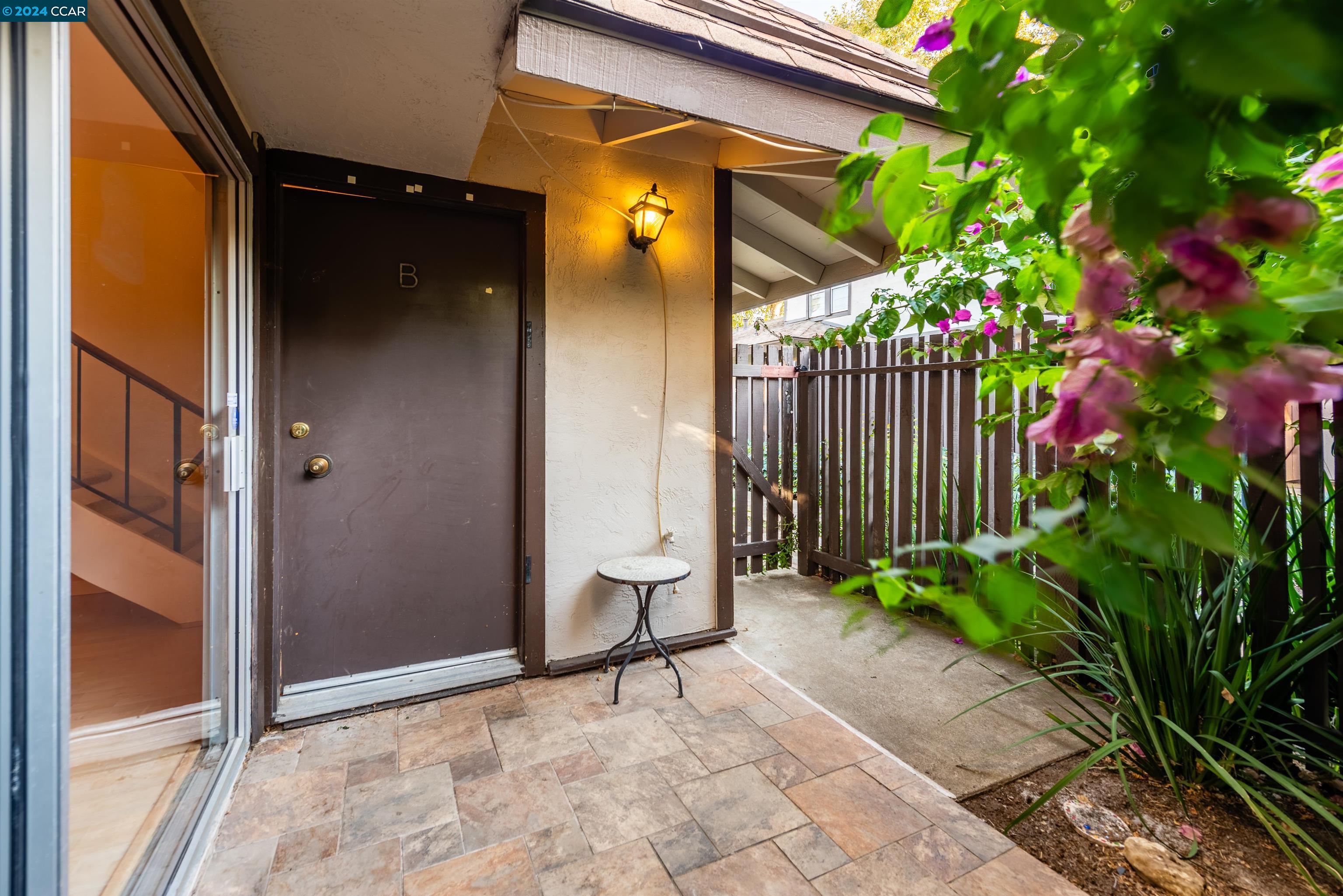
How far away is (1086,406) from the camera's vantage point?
372 mm

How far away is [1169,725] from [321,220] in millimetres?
3322

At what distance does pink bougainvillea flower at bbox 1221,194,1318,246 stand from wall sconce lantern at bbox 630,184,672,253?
2.50m

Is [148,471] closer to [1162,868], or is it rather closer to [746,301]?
[1162,868]

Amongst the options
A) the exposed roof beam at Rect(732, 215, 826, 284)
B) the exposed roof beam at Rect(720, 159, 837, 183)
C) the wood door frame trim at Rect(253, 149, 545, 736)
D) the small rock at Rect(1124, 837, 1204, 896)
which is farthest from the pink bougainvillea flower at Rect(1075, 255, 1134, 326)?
the exposed roof beam at Rect(732, 215, 826, 284)

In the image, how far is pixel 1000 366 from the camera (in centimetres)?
126

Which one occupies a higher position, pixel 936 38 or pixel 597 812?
pixel 936 38

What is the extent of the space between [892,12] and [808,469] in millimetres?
3952

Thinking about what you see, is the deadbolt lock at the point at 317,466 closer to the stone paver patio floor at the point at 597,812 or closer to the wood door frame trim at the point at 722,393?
the stone paver patio floor at the point at 597,812

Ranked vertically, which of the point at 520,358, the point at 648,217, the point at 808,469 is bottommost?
the point at 808,469

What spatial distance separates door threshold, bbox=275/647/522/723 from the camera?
218 centimetres

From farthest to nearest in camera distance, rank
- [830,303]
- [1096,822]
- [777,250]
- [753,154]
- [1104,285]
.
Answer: [830,303]
[777,250]
[753,154]
[1096,822]
[1104,285]

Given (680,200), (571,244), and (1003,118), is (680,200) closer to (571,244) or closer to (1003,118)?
(571,244)

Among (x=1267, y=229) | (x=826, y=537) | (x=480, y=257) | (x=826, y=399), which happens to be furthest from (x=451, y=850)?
(x=826, y=399)

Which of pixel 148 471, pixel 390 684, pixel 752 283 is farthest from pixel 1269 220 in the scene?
pixel 752 283
